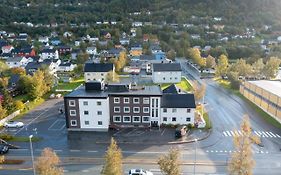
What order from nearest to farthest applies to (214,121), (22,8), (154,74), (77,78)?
(214,121), (154,74), (77,78), (22,8)

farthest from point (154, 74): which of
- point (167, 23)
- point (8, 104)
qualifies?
point (167, 23)

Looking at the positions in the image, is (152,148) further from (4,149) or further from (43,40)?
(43,40)

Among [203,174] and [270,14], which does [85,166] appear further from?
[270,14]

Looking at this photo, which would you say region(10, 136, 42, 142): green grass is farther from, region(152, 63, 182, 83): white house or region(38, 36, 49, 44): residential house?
region(38, 36, 49, 44): residential house

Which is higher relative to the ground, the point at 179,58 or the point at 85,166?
the point at 179,58

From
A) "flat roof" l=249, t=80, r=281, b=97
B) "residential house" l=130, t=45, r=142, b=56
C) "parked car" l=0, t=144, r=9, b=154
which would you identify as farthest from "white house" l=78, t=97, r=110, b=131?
"residential house" l=130, t=45, r=142, b=56

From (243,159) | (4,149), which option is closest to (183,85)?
(243,159)
